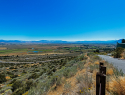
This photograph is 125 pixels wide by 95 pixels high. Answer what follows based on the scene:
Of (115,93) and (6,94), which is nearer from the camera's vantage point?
(115,93)

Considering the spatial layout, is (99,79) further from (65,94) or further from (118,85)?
(65,94)

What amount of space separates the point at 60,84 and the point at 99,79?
4.07 meters

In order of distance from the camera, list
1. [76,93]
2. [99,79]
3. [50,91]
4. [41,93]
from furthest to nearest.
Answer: [50,91] → [41,93] → [76,93] → [99,79]

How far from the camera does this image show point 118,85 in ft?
9.22

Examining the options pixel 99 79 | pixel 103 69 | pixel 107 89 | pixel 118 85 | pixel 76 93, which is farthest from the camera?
pixel 76 93

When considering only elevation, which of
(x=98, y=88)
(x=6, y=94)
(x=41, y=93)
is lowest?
(x=6, y=94)

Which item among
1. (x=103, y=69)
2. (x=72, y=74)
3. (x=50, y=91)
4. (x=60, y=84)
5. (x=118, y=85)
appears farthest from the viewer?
(x=72, y=74)

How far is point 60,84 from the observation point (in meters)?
5.31

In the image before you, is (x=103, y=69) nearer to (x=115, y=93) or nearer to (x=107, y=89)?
(x=115, y=93)

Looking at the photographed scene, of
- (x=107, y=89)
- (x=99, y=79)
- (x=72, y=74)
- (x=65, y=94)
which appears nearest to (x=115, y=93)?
(x=107, y=89)

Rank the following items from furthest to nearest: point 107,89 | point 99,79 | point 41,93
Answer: point 41,93 < point 107,89 < point 99,79

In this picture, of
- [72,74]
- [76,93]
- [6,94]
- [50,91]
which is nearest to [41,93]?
[50,91]

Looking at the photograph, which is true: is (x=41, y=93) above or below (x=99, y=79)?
below

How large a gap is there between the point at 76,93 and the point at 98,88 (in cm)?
228
